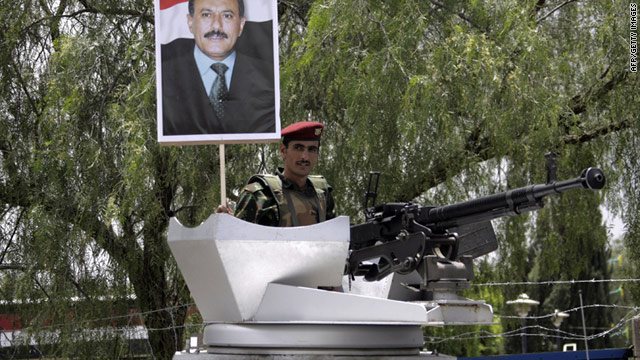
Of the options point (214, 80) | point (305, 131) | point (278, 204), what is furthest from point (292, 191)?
point (214, 80)

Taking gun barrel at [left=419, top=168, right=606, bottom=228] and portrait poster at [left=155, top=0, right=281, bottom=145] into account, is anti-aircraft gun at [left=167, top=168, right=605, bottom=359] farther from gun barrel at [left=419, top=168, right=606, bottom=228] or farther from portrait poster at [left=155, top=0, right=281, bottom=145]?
portrait poster at [left=155, top=0, right=281, bottom=145]

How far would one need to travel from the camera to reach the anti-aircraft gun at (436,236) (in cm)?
400

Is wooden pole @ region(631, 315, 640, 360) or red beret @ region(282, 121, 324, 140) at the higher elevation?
red beret @ region(282, 121, 324, 140)

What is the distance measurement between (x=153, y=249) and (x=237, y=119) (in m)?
3.14

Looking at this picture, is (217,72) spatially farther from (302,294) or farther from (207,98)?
(302,294)

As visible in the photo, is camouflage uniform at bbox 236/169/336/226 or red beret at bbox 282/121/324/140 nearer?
camouflage uniform at bbox 236/169/336/226

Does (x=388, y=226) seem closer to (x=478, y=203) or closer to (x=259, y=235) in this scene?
(x=478, y=203)

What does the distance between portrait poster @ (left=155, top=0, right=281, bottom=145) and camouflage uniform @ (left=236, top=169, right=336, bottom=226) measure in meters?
0.29

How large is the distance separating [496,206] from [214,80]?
1.66 m

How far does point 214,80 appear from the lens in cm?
473

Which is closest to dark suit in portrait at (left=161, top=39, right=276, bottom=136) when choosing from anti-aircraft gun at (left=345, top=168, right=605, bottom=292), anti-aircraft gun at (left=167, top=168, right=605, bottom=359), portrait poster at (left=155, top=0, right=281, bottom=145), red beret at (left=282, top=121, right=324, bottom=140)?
portrait poster at (left=155, top=0, right=281, bottom=145)

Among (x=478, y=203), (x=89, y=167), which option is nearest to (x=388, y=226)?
(x=478, y=203)

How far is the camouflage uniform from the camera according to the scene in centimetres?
436

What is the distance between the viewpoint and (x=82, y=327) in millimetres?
7266
